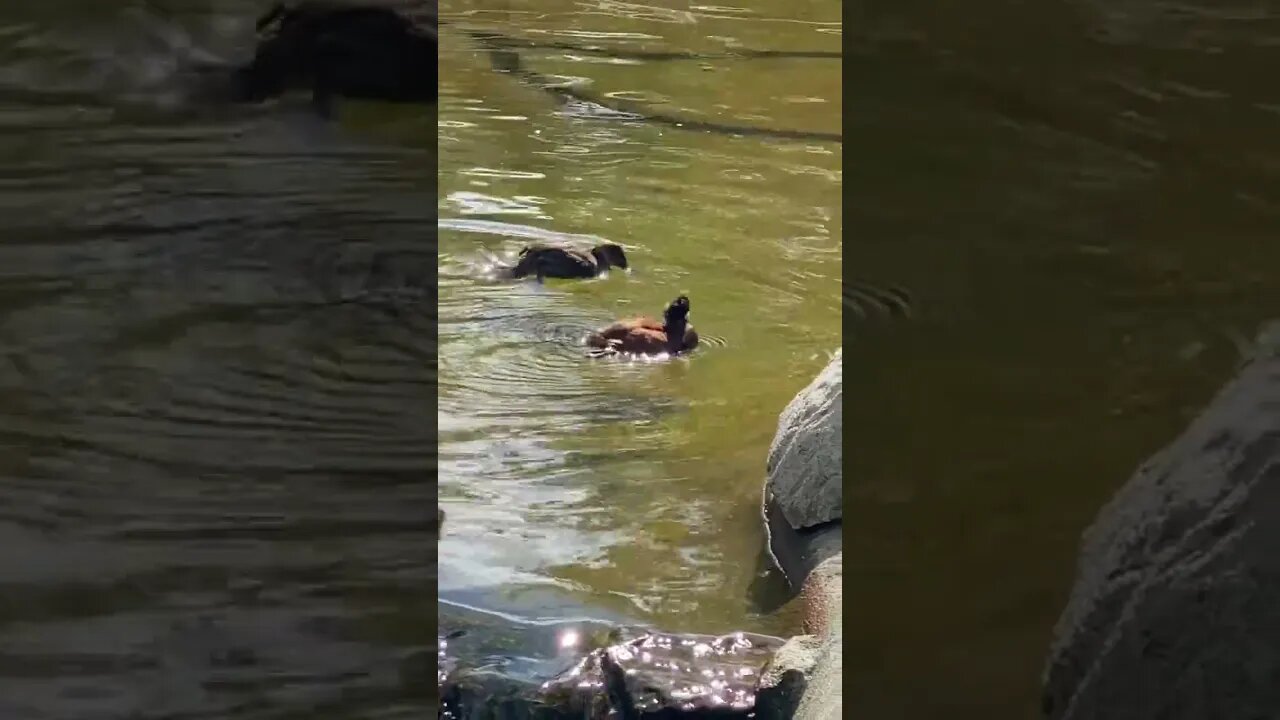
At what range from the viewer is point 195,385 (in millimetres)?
480

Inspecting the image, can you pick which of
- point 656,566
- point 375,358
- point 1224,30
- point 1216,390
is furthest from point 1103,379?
point 656,566

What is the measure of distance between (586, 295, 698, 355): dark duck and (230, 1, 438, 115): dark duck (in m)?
3.15

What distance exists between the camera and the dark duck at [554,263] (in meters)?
3.80

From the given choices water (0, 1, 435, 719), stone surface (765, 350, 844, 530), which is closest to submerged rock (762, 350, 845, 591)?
stone surface (765, 350, 844, 530)

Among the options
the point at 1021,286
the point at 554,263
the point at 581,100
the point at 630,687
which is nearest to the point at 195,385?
the point at 1021,286

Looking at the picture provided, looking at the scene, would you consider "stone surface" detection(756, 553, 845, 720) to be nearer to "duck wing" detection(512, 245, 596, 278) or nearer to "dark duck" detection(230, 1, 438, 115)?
"duck wing" detection(512, 245, 596, 278)

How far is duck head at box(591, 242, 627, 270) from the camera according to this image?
12.7 ft

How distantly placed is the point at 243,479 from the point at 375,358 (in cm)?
8

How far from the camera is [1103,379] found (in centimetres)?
51

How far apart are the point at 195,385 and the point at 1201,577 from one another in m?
0.47

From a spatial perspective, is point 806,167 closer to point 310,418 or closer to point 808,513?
point 808,513

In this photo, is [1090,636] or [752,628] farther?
[752,628]

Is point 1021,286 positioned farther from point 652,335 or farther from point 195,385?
point 652,335

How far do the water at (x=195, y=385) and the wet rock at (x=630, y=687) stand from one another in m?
2.35
